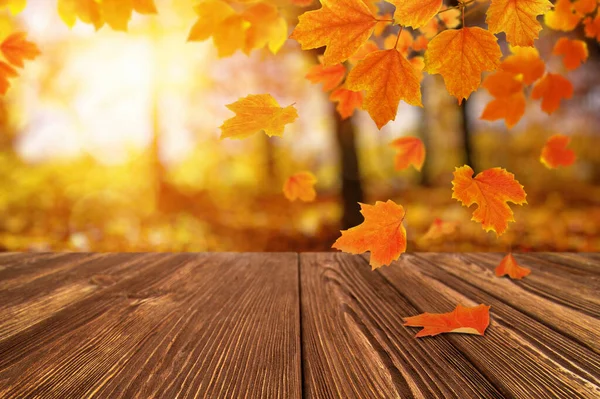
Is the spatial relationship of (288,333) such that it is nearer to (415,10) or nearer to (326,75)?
(415,10)

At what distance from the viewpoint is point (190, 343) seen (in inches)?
29.8

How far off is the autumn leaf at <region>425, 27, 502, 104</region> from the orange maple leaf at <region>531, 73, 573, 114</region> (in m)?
0.70

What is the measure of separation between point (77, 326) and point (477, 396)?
727 mm

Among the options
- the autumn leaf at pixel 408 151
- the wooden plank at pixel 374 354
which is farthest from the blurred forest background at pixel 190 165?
the wooden plank at pixel 374 354

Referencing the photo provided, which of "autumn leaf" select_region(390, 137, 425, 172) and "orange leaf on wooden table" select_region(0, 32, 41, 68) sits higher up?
"orange leaf on wooden table" select_region(0, 32, 41, 68)

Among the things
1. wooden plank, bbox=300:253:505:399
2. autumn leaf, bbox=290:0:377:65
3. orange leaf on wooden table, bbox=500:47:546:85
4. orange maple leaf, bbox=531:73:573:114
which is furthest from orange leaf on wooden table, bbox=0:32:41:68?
orange maple leaf, bbox=531:73:573:114

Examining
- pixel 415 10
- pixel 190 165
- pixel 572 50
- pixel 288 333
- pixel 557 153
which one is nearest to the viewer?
pixel 415 10

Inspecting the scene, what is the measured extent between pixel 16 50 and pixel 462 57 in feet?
3.97

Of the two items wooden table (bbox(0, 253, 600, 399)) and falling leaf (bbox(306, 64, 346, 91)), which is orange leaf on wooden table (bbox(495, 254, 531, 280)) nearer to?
wooden table (bbox(0, 253, 600, 399))

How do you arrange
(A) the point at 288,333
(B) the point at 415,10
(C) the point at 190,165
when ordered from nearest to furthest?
(B) the point at 415,10, (A) the point at 288,333, (C) the point at 190,165

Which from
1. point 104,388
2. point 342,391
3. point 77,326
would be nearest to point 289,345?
point 342,391

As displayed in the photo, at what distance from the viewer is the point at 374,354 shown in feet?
2.34

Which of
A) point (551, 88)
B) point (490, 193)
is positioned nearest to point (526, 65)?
point (551, 88)

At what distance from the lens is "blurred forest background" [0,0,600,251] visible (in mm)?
4902
